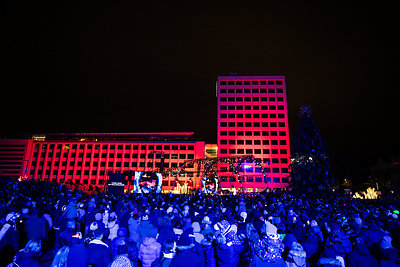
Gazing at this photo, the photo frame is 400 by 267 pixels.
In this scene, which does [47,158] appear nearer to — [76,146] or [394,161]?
[76,146]

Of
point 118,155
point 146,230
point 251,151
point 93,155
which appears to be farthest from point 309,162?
point 93,155

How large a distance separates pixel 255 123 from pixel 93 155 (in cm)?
5980

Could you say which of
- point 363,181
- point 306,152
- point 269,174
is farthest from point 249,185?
point 306,152

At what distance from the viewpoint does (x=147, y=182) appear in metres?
31.3

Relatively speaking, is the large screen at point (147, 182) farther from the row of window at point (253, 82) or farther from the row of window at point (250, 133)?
the row of window at point (253, 82)

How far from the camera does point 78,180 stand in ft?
274

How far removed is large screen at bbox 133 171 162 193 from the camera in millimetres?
30438

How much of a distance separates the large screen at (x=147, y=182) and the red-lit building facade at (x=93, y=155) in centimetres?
4769

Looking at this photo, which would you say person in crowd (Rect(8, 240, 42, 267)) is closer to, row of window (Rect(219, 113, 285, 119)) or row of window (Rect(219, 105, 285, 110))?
row of window (Rect(219, 113, 285, 119))

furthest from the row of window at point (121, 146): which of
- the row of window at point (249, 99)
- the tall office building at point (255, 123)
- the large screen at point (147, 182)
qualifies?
the large screen at point (147, 182)

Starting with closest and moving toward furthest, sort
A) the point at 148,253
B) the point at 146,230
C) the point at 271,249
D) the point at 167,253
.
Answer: the point at 271,249, the point at 167,253, the point at 148,253, the point at 146,230

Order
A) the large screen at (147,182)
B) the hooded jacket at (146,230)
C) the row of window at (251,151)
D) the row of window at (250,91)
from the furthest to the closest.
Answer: the row of window at (250,91) < the row of window at (251,151) < the large screen at (147,182) < the hooded jacket at (146,230)

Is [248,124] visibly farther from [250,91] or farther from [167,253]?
[167,253]

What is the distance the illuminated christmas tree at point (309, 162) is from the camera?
2742cm
